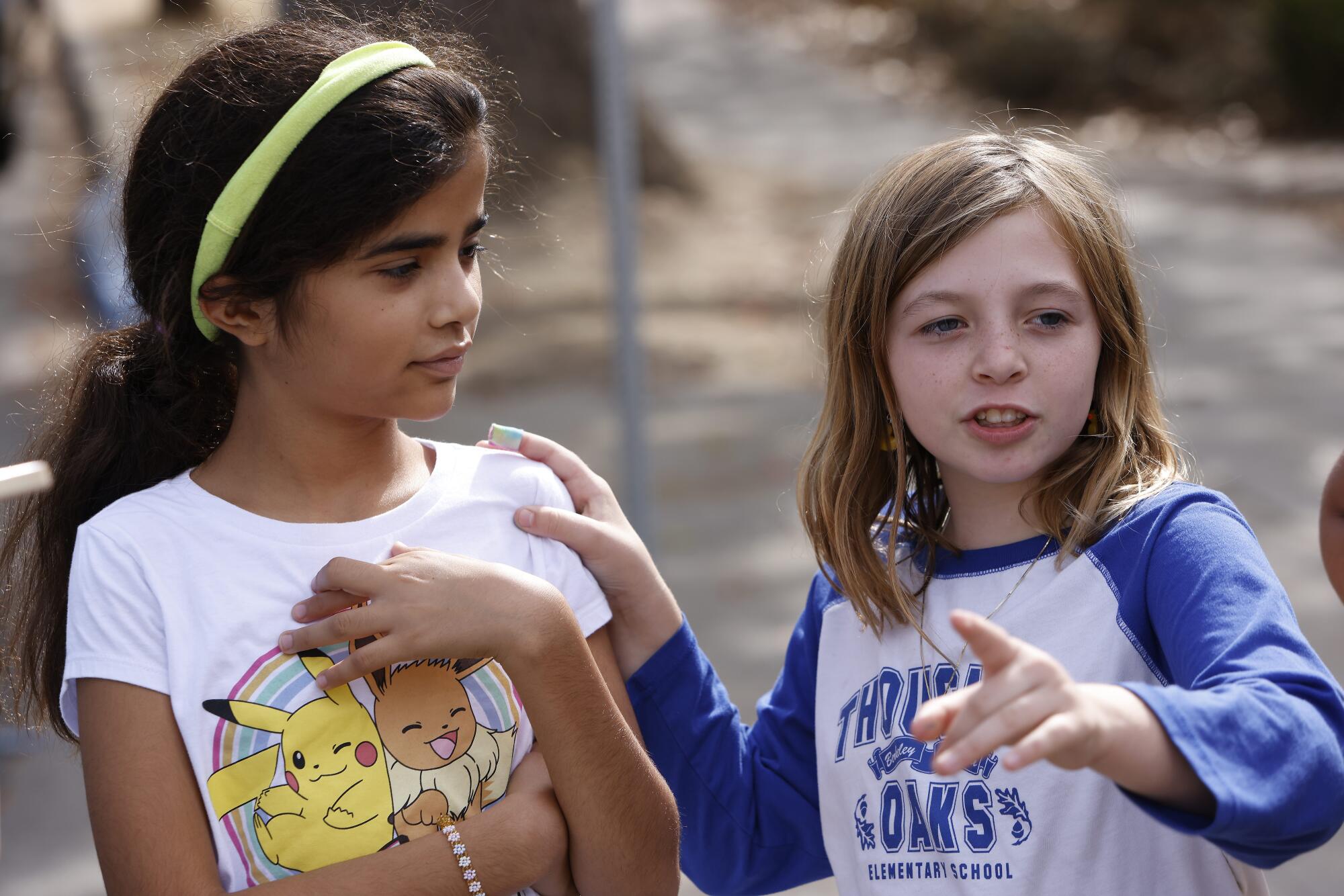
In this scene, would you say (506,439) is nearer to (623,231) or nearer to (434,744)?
(434,744)

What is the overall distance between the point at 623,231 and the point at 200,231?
2.17m

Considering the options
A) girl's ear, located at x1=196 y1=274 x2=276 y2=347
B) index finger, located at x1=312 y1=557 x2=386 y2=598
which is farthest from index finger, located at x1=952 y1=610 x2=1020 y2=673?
girl's ear, located at x1=196 y1=274 x2=276 y2=347

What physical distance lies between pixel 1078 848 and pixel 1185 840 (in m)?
0.13

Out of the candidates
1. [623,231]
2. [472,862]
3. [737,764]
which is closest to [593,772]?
[472,862]

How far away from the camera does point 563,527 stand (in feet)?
6.26

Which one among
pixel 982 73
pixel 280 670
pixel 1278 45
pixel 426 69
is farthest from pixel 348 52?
pixel 982 73

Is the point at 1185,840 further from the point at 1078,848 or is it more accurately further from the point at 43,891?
the point at 43,891

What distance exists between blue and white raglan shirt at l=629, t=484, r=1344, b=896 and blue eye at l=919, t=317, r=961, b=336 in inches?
11.8

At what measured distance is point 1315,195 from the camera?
10492 mm

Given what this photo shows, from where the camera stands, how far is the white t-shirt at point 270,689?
5.42 feet

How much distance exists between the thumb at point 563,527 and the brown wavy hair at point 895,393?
34 cm

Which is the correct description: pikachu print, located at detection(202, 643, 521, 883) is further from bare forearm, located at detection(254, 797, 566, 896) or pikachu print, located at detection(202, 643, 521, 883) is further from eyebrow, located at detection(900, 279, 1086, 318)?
eyebrow, located at detection(900, 279, 1086, 318)

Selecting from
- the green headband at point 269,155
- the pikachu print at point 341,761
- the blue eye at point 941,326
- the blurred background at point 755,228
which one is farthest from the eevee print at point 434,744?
the blue eye at point 941,326

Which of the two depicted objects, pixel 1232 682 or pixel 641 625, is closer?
pixel 1232 682
